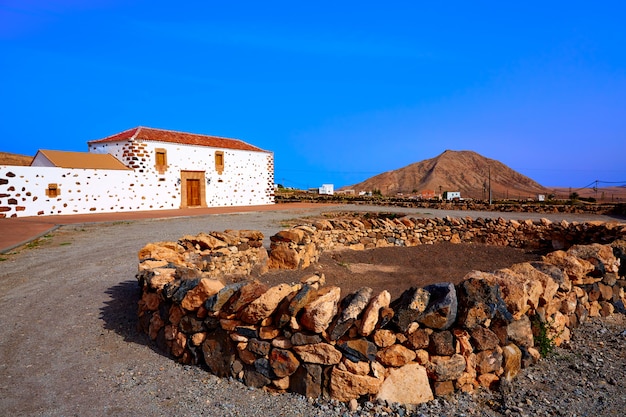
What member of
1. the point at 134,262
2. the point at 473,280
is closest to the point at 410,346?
the point at 473,280

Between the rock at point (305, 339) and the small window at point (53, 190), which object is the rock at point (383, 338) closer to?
the rock at point (305, 339)

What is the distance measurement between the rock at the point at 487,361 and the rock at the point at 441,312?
44 cm

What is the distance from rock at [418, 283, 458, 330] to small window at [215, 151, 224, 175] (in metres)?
28.0

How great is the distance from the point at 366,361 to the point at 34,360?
315cm

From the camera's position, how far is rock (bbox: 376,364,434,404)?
10.6ft

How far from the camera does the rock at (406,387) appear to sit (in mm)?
3244

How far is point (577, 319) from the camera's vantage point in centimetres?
487

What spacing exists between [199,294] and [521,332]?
298 cm

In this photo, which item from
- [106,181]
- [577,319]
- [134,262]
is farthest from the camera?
[106,181]

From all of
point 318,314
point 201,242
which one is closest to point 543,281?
point 318,314

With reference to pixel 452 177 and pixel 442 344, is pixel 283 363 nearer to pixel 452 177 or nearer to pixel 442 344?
pixel 442 344

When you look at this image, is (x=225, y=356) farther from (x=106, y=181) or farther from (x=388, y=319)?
(x=106, y=181)

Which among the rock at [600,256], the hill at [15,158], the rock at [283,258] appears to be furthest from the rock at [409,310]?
the hill at [15,158]

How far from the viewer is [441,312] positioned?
10.8 feet
